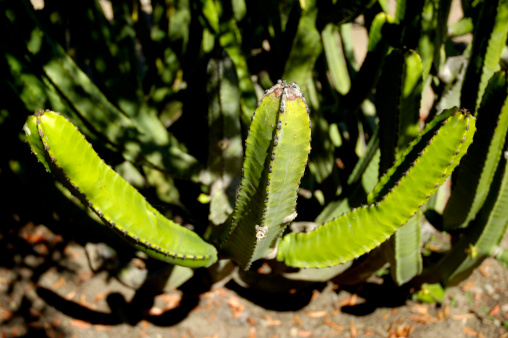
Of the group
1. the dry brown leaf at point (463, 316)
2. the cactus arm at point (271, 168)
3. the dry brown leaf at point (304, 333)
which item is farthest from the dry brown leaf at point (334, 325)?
the cactus arm at point (271, 168)

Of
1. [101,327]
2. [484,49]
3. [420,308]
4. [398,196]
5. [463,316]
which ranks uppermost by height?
[398,196]

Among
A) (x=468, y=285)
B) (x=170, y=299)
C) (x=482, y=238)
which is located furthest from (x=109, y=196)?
(x=468, y=285)

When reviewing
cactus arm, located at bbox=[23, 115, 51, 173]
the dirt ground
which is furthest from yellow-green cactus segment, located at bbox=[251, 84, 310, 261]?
the dirt ground

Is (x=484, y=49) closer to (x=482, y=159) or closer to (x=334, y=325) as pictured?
(x=482, y=159)

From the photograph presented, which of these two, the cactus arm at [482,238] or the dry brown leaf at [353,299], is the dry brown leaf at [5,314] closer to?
the dry brown leaf at [353,299]

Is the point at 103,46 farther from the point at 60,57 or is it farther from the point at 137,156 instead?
the point at 137,156

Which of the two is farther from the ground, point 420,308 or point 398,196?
point 398,196

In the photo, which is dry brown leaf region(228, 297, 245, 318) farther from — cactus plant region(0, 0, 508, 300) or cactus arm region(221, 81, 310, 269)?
cactus arm region(221, 81, 310, 269)
